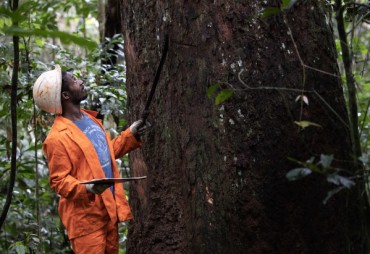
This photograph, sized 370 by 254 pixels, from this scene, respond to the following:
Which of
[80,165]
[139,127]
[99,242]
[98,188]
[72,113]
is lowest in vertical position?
[99,242]

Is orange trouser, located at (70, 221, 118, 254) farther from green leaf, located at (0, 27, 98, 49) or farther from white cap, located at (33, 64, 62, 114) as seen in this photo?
green leaf, located at (0, 27, 98, 49)

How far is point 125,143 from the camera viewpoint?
12.9 ft

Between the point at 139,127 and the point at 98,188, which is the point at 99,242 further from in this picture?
the point at 139,127

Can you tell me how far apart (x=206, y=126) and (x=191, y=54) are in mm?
415

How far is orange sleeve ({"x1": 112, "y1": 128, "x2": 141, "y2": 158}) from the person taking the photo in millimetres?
3830

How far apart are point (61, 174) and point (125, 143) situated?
0.46m

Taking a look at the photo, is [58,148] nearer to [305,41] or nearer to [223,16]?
[223,16]

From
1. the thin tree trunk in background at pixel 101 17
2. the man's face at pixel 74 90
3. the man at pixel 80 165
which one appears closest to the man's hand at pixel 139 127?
the man at pixel 80 165

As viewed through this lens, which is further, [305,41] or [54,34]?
[305,41]

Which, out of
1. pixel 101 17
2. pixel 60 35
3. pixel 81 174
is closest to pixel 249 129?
pixel 81 174

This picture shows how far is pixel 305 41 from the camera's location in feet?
10.8

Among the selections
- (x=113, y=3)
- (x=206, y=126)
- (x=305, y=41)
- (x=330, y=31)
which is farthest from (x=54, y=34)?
(x=113, y=3)

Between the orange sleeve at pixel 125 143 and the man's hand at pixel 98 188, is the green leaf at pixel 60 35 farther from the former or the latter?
the orange sleeve at pixel 125 143

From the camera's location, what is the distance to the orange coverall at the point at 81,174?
12.7ft
